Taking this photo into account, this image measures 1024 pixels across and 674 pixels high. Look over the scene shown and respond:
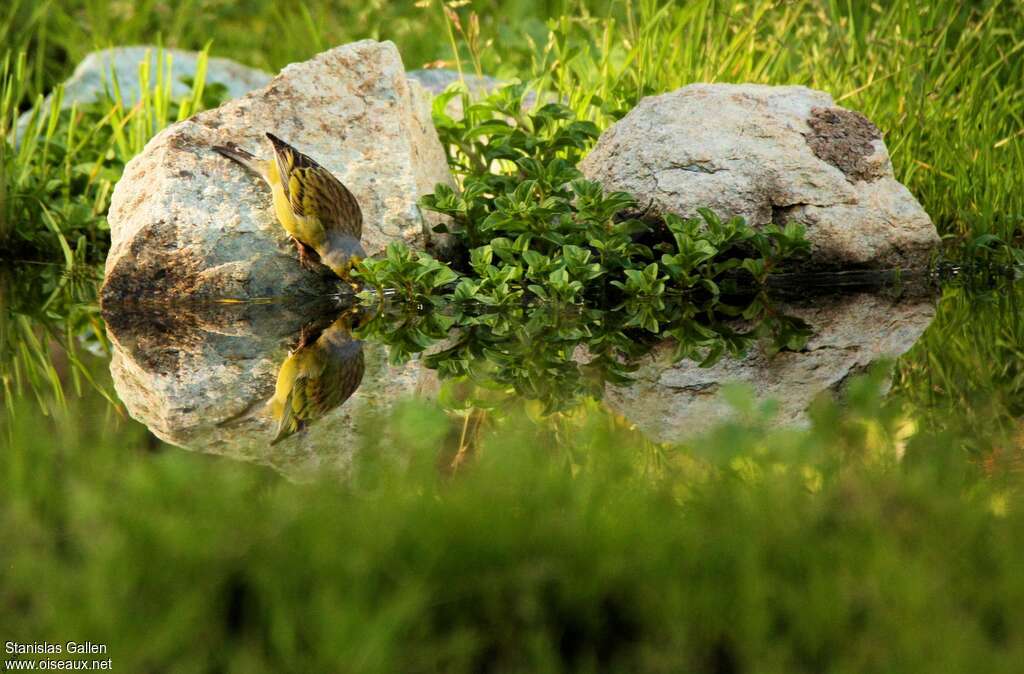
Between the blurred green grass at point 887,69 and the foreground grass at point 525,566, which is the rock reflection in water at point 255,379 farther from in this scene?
the blurred green grass at point 887,69

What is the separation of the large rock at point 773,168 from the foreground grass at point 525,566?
332cm

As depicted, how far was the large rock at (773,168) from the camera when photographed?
5.26 meters

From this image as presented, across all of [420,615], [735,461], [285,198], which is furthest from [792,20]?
[420,615]

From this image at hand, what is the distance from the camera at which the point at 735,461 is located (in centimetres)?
212

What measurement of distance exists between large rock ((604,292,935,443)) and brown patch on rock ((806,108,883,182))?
99cm

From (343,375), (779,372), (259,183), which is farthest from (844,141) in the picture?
(343,375)

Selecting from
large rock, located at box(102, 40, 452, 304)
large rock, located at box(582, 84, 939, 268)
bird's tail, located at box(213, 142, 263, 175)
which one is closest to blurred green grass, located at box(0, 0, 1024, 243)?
large rock, located at box(582, 84, 939, 268)

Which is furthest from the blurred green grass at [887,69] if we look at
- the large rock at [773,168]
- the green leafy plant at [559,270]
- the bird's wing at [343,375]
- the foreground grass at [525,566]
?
the foreground grass at [525,566]

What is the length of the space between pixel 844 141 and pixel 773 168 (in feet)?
1.40

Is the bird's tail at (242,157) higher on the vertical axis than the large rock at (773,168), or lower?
higher

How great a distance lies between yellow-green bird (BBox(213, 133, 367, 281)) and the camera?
4660mm

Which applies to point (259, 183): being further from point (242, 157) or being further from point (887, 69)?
point (887, 69)

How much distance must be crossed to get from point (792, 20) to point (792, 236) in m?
2.04

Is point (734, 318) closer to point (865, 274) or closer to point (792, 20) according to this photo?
point (865, 274)
